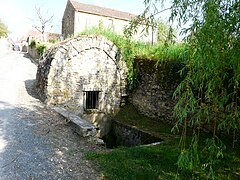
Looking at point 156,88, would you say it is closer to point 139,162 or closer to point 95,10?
point 139,162

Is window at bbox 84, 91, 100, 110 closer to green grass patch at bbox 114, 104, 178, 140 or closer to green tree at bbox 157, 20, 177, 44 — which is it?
green grass patch at bbox 114, 104, 178, 140

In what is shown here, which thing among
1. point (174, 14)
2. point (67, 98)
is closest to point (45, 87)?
point (67, 98)

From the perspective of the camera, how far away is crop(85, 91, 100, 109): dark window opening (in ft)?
33.9

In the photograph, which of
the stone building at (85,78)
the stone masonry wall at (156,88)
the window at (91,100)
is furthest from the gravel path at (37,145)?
the stone masonry wall at (156,88)

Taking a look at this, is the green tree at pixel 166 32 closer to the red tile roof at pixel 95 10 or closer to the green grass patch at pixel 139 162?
the green grass patch at pixel 139 162

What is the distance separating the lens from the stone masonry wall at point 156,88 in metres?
8.83

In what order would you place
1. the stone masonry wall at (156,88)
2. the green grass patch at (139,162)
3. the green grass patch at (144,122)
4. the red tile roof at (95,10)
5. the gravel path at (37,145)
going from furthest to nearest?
the red tile roof at (95,10)
the stone masonry wall at (156,88)
the green grass patch at (144,122)
the green grass patch at (139,162)
the gravel path at (37,145)

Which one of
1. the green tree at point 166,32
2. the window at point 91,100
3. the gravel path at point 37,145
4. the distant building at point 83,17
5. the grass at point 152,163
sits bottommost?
the grass at point 152,163

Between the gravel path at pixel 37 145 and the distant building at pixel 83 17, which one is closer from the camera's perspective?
the gravel path at pixel 37 145

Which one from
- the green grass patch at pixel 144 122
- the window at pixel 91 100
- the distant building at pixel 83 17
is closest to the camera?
the green grass patch at pixel 144 122

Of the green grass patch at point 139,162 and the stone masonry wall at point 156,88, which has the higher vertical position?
the stone masonry wall at point 156,88

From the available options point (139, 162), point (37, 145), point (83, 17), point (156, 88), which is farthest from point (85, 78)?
point (83, 17)

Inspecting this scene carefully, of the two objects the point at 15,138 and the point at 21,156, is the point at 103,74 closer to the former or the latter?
the point at 15,138

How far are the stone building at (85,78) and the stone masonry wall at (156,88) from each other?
75 centimetres
